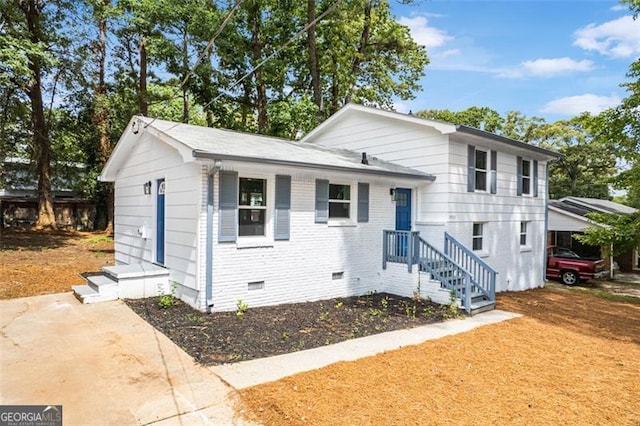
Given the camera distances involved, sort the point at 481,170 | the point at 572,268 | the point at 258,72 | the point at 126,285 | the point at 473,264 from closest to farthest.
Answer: the point at 126,285 → the point at 473,264 → the point at 481,170 → the point at 572,268 → the point at 258,72

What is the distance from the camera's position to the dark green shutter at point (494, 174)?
11391mm

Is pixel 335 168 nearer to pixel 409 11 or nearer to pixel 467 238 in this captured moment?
pixel 467 238

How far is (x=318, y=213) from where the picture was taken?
29.2 ft

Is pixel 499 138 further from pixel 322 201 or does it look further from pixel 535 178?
pixel 322 201

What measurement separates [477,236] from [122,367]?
31.8 ft

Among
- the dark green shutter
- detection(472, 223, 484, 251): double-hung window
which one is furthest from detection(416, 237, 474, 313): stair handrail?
the dark green shutter

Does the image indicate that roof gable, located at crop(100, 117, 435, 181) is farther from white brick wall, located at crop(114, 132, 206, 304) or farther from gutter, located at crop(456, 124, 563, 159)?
gutter, located at crop(456, 124, 563, 159)

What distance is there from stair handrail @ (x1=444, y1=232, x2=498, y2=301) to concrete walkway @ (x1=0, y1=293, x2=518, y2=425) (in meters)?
2.26

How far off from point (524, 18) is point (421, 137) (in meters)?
3.57

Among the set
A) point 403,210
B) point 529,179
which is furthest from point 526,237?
point 403,210

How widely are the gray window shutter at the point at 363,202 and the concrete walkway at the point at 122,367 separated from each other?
10.9 ft

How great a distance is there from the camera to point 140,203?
10320 millimetres

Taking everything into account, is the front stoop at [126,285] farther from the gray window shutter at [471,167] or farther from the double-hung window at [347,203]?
the gray window shutter at [471,167]

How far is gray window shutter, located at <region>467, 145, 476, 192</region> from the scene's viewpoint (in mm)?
10547
